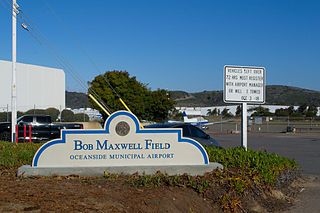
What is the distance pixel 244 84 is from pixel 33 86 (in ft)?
152

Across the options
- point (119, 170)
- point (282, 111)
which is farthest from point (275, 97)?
point (119, 170)

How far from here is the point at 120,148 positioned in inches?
292

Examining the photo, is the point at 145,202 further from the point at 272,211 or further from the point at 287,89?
the point at 287,89

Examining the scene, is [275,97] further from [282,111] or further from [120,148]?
[120,148]

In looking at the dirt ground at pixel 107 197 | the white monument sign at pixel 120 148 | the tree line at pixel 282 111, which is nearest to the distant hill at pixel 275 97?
the tree line at pixel 282 111

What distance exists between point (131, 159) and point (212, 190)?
189 cm

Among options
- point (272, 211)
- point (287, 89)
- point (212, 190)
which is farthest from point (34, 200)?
point (287, 89)

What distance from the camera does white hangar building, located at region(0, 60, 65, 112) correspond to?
4588 cm

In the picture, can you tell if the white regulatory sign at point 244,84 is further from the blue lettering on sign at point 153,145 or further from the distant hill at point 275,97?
the distant hill at point 275,97

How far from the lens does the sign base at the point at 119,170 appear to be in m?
7.15

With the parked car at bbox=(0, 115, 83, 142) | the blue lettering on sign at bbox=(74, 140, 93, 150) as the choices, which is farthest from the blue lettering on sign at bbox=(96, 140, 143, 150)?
the parked car at bbox=(0, 115, 83, 142)

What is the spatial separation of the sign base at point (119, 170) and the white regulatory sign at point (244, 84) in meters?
2.48

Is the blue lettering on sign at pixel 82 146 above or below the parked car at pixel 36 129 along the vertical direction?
above

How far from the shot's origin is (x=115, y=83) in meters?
41.4
